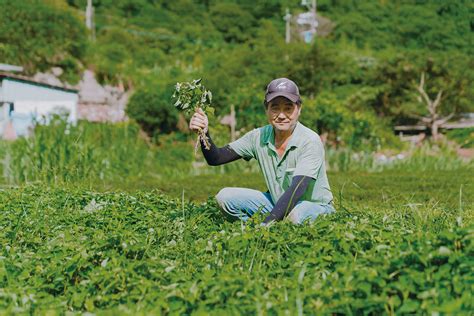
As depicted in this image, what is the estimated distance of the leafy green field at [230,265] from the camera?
262 centimetres

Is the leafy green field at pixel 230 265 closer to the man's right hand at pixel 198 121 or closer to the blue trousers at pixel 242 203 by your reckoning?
the blue trousers at pixel 242 203

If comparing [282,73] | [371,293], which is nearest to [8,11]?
[282,73]

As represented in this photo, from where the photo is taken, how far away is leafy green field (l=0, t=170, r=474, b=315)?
2623 millimetres

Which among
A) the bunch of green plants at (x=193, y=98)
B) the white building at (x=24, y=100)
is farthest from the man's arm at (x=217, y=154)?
the white building at (x=24, y=100)

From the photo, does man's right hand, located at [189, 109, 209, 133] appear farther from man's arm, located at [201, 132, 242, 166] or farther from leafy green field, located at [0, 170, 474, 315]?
leafy green field, located at [0, 170, 474, 315]

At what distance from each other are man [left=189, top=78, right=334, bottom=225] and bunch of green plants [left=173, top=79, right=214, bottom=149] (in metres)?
0.08

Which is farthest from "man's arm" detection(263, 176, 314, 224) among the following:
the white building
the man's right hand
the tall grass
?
the white building

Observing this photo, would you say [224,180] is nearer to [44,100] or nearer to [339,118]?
[339,118]

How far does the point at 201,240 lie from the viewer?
3.59m

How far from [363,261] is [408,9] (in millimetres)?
28261

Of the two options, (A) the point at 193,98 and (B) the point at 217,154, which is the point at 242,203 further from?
(A) the point at 193,98

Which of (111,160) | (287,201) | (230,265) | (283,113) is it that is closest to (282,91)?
(283,113)

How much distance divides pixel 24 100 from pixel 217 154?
15.8 meters

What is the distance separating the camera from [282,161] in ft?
14.2
